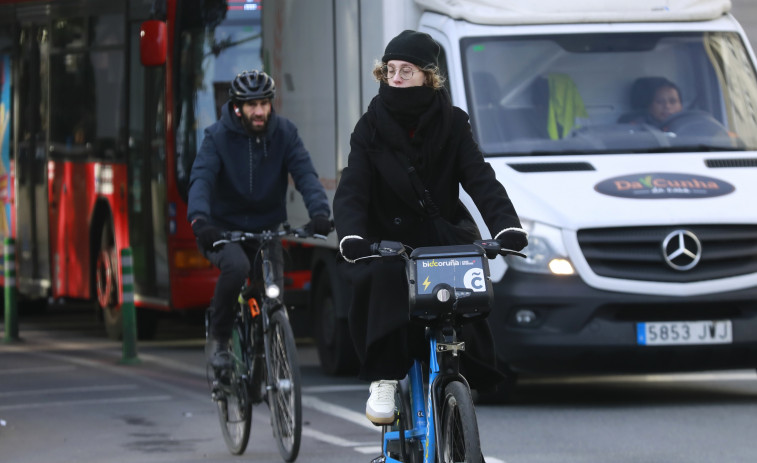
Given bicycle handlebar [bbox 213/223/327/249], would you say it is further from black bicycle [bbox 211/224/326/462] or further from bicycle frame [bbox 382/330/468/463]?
bicycle frame [bbox 382/330/468/463]

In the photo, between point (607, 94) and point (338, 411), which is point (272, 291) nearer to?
point (338, 411)

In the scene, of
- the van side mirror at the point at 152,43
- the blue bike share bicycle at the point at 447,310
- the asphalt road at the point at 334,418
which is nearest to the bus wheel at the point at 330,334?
the asphalt road at the point at 334,418

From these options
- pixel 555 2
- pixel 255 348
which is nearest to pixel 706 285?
pixel 555 2

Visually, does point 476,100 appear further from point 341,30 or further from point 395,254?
point 395,254

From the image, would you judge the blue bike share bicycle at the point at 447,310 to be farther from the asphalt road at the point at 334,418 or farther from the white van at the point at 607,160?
the white van at the point at 607,160

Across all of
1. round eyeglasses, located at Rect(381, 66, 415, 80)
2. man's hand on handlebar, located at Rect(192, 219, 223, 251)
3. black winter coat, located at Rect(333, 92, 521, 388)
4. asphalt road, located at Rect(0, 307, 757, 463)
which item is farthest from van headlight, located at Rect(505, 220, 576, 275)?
round eyeglasses, located at Rect(381, 66, 415, 80)

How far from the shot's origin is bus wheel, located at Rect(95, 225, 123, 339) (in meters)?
16.4

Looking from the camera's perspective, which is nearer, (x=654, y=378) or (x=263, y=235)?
(x=263, y=235)

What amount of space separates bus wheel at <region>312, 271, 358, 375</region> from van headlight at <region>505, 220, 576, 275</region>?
2288 millimetres

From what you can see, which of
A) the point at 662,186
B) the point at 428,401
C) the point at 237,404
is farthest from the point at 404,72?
the point at 662,186

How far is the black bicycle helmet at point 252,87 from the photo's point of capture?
8930 millimetres

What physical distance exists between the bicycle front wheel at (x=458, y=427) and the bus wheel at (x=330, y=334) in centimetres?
637

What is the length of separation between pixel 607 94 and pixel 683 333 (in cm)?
165

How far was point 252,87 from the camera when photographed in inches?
352
